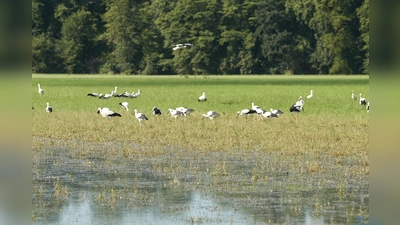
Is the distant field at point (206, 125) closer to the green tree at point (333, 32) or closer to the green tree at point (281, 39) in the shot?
the green tree at point (333, 32)

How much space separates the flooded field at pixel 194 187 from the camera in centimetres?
870

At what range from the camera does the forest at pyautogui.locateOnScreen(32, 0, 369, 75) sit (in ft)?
220

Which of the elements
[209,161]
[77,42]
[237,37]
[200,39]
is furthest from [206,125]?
[77,42]

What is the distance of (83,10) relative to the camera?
70812mm

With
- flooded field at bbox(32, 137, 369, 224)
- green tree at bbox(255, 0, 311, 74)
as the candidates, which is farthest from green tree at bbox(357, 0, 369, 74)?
flooded field at bbox(32, 137, 369, 224)

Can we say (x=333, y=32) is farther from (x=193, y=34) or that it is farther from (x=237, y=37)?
(x=193, y=34)

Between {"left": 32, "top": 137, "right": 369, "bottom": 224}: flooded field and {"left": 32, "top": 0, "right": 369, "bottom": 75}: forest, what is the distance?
52640 millimetres

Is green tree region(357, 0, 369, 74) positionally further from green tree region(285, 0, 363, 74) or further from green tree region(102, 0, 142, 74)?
green tree region(102, 0, 142, 74)

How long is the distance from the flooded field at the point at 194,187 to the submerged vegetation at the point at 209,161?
0.02 m
